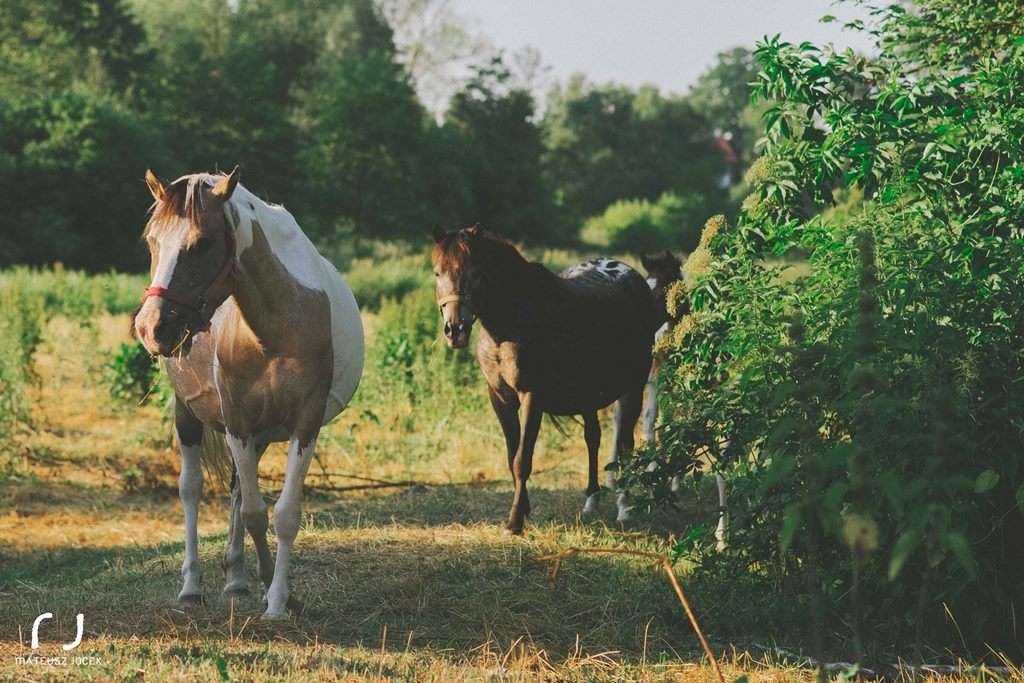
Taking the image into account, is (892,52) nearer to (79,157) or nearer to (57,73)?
(79,157)

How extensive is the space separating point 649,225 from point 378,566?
183 ft

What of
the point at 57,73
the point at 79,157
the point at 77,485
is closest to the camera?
the point at 77,485

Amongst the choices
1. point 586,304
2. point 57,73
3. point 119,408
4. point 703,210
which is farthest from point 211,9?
point 586,304

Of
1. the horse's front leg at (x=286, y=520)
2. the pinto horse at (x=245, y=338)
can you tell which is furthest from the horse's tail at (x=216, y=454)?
the horse's front leg at (x=286, y=520)

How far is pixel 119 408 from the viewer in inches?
524

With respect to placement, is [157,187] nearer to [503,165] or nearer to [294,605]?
[294,605]

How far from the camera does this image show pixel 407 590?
6.07 m

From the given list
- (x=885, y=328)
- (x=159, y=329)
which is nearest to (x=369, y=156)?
(x=159, y=329)

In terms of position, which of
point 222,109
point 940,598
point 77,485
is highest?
point 222,109

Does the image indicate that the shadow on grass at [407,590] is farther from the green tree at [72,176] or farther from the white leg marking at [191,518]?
the green tree at [72,176]

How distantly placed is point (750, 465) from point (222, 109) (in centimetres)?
4496

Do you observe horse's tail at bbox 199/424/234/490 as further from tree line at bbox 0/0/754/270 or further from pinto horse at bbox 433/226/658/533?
tree line at bbox 0/0/754/270

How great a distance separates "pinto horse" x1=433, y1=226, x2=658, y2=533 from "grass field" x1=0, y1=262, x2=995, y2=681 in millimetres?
723

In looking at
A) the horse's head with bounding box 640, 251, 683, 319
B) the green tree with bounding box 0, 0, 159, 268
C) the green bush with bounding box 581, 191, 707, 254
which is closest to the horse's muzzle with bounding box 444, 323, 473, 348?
the horse's head with bounding box 640, 251, 683, 319
